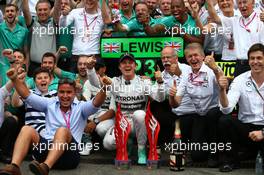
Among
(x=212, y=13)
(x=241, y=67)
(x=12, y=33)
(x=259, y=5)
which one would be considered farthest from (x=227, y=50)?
(x=12, y=33)

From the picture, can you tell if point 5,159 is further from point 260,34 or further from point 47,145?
point 260,34

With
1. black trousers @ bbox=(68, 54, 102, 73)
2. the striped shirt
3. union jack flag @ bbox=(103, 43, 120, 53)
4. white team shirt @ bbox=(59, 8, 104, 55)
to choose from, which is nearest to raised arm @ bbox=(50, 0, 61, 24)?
white team shirt @ bbox=(59, 8, 104, 55)

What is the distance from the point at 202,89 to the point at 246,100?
0.61 metres

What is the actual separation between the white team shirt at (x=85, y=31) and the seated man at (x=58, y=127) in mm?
1677

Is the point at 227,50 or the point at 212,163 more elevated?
the point at 227,50

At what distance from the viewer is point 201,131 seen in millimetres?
7320

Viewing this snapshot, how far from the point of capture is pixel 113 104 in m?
7.73

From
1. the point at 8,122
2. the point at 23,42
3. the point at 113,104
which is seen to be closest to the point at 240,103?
the point at 113,104

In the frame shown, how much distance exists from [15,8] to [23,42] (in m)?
0.55

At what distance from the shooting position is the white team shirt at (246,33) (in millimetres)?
7672

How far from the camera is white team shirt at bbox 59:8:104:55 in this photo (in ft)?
28.4

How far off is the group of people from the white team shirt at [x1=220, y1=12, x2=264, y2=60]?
0.01m

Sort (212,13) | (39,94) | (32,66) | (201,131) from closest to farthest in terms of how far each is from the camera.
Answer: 1. (201,131)
2. (39,94)
3. (212,13)
4. (32,66)

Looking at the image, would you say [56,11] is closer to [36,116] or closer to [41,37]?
[41,37]
